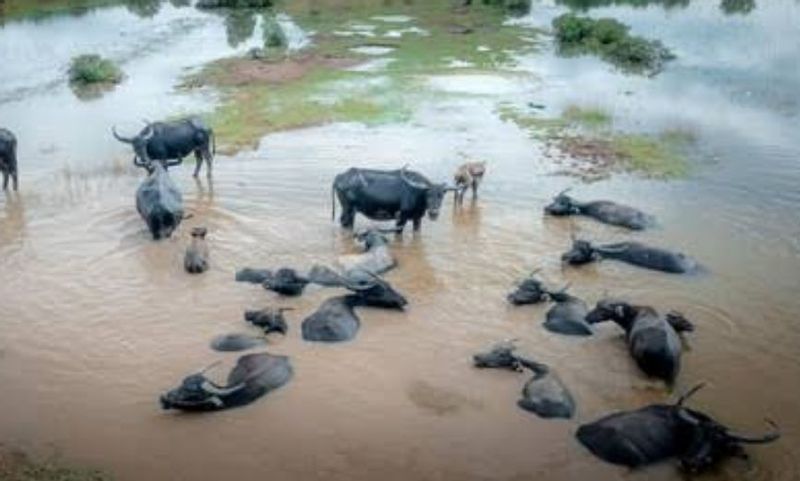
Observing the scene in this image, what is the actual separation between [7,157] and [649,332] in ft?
35.9

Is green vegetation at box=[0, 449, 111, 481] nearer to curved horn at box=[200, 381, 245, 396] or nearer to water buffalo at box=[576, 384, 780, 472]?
curved horn at box=[200, 381, 245, 396]

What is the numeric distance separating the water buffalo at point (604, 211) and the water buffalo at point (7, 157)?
345 inches

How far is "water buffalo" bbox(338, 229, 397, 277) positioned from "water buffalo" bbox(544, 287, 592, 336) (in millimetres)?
2417

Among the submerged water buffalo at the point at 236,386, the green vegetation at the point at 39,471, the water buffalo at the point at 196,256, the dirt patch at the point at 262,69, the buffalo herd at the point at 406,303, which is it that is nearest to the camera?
the green vegetation at the point at 39,471

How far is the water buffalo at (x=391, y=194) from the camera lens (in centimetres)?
1368

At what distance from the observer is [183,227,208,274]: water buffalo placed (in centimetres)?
1252

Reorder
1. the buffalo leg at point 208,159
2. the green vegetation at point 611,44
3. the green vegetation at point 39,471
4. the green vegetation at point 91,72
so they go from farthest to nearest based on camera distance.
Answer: the green vegetation at point 611,44, the green vegetation at point 91,72, the buffalo leg at point 208,159, the green vegetation at point 39,471

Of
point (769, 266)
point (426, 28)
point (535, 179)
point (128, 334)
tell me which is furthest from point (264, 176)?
point (426, 28)

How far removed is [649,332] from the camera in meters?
10.1

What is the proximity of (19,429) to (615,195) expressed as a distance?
32.6 ft

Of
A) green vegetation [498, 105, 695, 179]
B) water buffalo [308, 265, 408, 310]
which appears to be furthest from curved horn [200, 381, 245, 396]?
green vegetation [498, 105, 695, 179]

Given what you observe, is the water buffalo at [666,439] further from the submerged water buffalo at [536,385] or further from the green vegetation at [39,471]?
the green vegetation at [39,471]

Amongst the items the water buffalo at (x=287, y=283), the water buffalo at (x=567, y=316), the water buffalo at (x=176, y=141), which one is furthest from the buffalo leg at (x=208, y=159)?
the water buffalo at (x=567, y=316)

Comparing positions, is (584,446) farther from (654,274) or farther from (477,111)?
(477,111)
